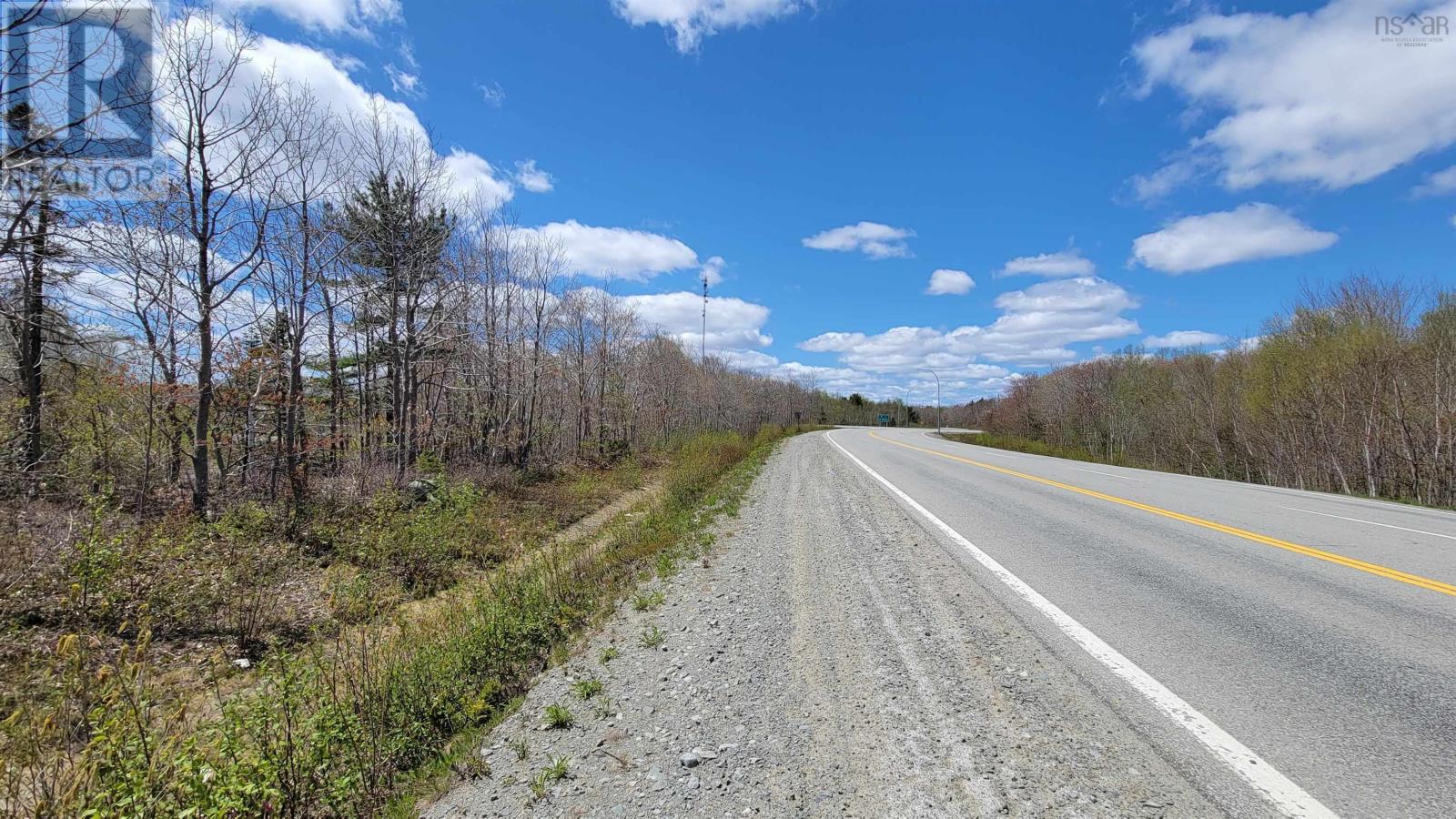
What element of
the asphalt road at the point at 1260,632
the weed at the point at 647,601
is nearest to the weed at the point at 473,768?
the weed at the point at 647,601

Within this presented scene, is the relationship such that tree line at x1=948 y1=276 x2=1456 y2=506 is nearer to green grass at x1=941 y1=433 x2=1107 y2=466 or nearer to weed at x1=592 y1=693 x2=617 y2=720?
green grass at x1=941 y1=433 x2=1107 y2=466

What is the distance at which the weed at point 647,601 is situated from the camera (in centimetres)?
539

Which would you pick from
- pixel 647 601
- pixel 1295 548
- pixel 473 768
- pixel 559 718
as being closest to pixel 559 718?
pixel 559 718

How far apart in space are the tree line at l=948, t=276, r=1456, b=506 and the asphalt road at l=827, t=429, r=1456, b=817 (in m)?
9.90

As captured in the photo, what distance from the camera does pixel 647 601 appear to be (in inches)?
217

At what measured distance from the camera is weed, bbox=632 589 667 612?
17.7 ft

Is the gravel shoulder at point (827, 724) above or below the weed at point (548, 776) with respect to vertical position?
above

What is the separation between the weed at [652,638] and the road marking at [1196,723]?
317 cm

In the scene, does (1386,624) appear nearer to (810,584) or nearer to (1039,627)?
(1039,627)

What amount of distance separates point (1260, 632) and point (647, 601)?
5.03 meters

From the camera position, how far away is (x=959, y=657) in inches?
147

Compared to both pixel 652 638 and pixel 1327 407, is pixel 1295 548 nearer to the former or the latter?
pixel 652 638

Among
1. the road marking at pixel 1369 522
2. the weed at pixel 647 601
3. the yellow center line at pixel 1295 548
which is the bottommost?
the weed at pixel 647 601

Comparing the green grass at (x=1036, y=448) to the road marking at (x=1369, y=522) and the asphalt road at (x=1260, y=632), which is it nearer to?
the road marking at (x=1369, y=522)
